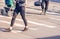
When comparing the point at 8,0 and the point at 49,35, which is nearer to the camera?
the point at 49,35

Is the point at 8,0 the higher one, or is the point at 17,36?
the point at 8,0

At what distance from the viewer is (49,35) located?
932 centimetres

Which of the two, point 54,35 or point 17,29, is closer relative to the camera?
point 54,35

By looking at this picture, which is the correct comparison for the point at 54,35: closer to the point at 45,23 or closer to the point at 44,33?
the point at 44,33

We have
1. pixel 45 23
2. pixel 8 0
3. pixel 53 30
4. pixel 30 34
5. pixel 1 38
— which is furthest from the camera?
pixel 8 0

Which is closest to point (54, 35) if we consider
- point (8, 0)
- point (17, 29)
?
point (17, 29)

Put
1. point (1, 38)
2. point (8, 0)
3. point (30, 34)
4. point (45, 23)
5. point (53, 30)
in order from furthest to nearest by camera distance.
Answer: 1. point (8, 0)
2. point (45, 23)
3. point (53, 30)
4. point (30, 34)
5. point (1, 38)

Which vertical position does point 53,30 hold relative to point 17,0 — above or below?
below

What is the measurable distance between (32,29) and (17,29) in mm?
602

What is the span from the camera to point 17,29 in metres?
10.4

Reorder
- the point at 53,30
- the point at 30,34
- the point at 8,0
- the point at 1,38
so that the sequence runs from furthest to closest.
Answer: the point at 8,0 < the point at 53,30 < the point at 30,34 < the point at 1,38

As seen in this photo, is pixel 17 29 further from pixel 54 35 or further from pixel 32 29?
pixel 54 35

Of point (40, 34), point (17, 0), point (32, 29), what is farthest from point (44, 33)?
point (17, 0)

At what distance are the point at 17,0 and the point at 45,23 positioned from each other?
8.91ft
